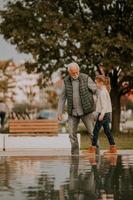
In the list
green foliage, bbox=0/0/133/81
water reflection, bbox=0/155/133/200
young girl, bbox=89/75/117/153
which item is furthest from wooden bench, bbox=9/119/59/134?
green foliage, bbox=0/0/133/81

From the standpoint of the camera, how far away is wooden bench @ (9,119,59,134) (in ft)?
77.0

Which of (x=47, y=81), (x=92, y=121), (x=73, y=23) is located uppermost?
(x=73, y=23)

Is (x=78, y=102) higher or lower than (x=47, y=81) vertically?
lower

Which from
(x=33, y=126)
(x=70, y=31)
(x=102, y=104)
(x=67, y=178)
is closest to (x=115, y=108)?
(x=70, y=31)

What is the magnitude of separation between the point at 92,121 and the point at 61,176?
17.4 ft

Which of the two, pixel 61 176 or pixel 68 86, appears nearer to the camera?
pixel 61 176

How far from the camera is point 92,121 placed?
1762 centimetres

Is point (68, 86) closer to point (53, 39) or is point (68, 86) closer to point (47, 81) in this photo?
point (53, 39)

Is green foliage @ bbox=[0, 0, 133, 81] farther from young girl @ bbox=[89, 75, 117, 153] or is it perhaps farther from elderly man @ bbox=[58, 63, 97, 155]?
elderly man @ bbox=[58, 63, 97, 155]

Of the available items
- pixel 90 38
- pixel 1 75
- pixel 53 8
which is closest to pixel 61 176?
pixel 90 38

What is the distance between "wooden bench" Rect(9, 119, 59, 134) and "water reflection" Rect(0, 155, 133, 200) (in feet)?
21.4

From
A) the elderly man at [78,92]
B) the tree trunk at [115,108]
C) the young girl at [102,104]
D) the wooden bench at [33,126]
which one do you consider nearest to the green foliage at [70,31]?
the tree trunk at [115,108]

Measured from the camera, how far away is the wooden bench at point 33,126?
23.5 meters

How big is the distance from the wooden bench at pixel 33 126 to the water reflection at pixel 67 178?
652 centimetres
